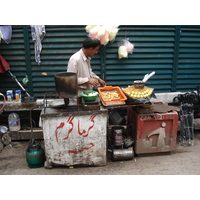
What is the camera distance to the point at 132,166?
4645 mm

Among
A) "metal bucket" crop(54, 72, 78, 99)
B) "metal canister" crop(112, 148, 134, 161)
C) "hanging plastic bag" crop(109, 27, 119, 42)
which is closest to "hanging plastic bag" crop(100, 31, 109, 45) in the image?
"hanging plastic bag" crop(109, 27, 119, 42)

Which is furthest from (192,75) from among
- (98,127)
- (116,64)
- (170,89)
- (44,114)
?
(44,114)

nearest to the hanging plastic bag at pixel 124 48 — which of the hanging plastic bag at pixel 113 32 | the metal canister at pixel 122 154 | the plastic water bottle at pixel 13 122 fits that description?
the hanging plastic bag at pixel 113 32

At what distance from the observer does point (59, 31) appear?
568 centimetres

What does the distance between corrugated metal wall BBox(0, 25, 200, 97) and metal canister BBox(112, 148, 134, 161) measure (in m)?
2.05

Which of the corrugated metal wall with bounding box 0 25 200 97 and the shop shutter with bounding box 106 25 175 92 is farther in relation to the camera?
the shop shutter with bounding box 106 25 175 92

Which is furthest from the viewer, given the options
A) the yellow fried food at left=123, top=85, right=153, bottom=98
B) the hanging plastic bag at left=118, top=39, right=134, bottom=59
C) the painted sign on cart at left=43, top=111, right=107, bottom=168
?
the hanging plastic bag at left=118, top=39, right=134, bottom=59

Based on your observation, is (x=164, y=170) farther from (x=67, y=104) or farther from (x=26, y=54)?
(x=26, y=54)

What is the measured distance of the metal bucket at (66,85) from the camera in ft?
12.9

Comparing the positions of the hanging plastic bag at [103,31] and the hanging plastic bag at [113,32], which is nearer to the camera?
the hanging plastic bag at [103,31]

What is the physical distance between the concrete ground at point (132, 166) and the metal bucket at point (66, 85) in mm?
1616

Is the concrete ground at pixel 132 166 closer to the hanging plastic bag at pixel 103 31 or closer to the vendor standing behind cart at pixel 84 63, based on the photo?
the vendor standing behind cart at pixel 84 63

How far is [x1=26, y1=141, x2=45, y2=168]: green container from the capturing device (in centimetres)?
445

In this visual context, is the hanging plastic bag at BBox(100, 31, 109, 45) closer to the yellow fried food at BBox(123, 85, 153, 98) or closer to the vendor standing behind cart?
the vendor standing behind cart
